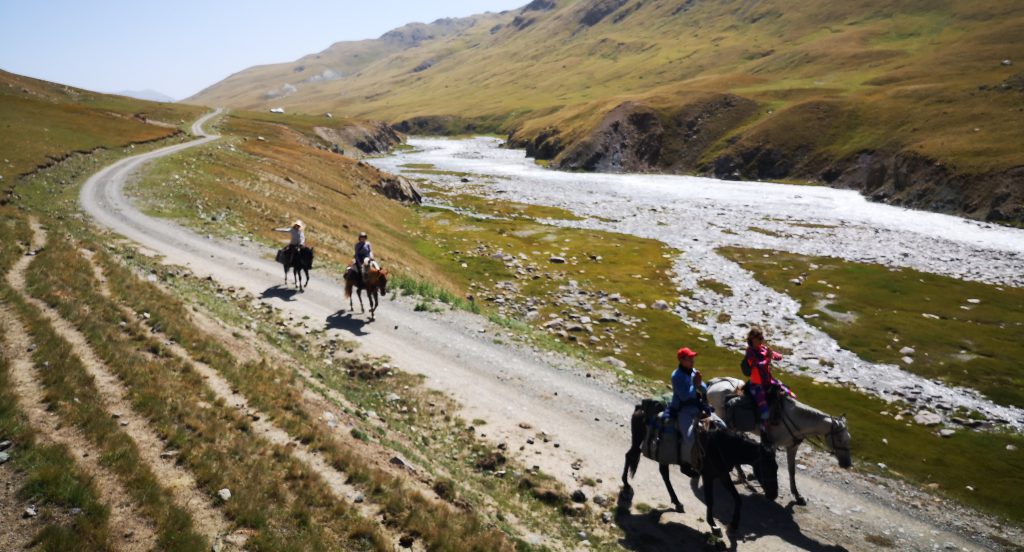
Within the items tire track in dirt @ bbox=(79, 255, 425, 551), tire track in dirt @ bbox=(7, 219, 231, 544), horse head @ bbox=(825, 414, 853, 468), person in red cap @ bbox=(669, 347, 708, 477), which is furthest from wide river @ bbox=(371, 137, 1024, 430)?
tire track in dirt @ bbox=(7, 219, 231, 544)

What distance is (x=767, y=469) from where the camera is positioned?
582 inches

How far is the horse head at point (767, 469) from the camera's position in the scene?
1452 cm

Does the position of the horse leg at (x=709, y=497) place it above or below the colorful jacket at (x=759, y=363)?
below

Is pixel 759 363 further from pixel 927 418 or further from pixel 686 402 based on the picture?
pixel 927 418

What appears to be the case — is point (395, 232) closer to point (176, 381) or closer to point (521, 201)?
point (521, 201)

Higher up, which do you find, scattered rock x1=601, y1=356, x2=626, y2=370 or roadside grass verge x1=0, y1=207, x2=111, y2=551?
roadside grass verge x1=0, y1=207, x2=111, y2=551

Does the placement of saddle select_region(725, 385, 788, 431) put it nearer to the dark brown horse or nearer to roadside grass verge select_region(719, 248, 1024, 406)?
the dark brown horse

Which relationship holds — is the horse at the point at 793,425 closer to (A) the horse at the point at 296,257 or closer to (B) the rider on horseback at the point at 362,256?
(B) the rider on horseback at the point at 362,256

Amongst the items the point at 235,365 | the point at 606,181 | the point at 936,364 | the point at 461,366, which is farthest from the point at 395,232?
the point at 606,181

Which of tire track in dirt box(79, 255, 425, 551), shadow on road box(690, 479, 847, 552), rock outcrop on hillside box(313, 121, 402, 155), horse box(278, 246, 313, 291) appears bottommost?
shadow on road box(690, 479, 847, 552)

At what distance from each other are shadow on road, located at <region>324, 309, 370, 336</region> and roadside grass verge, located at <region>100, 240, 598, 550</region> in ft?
6.52

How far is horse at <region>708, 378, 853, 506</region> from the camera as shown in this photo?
16062mm

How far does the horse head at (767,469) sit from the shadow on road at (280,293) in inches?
916

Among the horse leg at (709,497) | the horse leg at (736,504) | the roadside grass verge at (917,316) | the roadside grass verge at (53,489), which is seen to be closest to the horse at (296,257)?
the roadside grass verge at (53,489)
